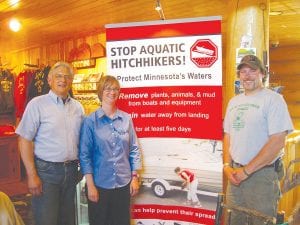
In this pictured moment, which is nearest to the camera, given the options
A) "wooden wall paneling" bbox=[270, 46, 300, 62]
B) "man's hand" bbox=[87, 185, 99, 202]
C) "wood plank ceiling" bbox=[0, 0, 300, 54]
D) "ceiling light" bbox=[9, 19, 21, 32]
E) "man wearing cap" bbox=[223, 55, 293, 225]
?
"man wearing cap" bbox=[223, 55, 293, 225]

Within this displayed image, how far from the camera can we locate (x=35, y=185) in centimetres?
250

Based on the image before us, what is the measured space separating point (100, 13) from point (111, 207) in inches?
104

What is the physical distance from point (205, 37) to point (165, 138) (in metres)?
0.79

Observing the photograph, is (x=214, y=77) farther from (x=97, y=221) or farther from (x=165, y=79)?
(x=97, y=221)

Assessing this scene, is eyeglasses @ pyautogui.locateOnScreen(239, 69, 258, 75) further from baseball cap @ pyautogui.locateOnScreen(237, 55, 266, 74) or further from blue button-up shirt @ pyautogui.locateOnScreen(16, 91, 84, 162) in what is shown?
blue button-up shirt @ pyautogui.locateOnScreen(16, 91, 84, 162)

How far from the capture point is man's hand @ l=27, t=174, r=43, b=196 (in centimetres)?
249

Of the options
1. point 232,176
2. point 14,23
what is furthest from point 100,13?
point 232,176

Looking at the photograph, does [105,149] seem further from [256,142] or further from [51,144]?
[256,142]

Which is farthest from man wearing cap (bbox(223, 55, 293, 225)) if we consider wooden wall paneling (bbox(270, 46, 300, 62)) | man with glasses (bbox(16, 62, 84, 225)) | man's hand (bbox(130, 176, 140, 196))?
wooden wall paneling (bbox(270, 46, 300, 62))

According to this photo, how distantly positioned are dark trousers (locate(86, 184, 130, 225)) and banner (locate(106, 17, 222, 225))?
277mm

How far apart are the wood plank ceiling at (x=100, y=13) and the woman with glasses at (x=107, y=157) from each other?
1.78 m

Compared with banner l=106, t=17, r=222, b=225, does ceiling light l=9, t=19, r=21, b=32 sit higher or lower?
higher

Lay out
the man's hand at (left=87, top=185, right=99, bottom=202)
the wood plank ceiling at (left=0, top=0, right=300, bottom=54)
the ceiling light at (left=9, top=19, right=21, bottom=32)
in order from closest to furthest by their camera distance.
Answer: the man's hand at (left=87, top=185, right=99, bottom=202) → the wood plank ceiling at (left=0, top=0, right=300, bottom=54) → the ceiling light at (left=9, top=19, right=21, bottom=32)

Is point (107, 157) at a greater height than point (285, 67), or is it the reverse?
point (285, 67)
